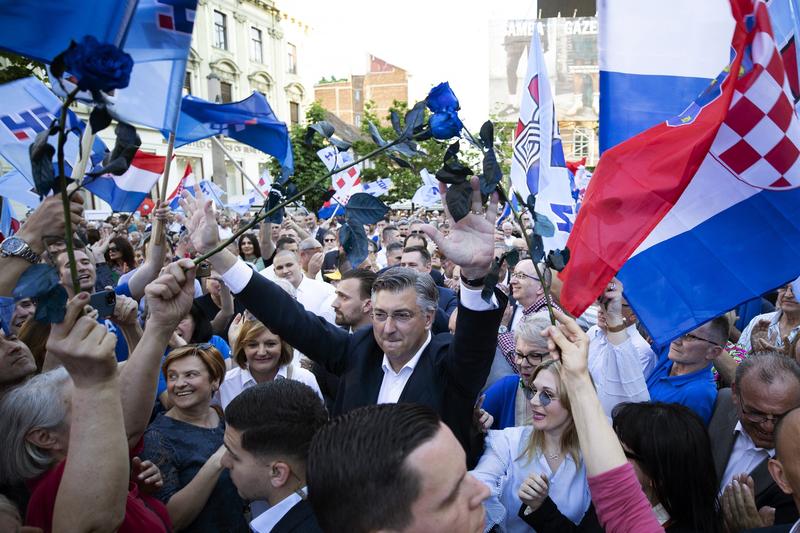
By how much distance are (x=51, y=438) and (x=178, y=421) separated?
947 millimetres

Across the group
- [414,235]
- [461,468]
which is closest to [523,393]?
[461,468]

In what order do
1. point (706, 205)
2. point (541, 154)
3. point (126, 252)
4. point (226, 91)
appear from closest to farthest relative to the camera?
point (706, 205)
point (541, 154)
point (126, 252)
point (226, 91)

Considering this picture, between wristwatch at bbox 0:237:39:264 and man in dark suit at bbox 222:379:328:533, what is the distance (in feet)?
2.58

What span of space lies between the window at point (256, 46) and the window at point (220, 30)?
1.96 metres

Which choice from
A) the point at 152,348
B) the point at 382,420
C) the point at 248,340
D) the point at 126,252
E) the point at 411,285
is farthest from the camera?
the point at 126,252

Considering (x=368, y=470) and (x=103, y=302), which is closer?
(x=368, y=470)

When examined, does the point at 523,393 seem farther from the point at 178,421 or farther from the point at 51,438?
the point at 51,438

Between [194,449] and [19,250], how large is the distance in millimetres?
1243

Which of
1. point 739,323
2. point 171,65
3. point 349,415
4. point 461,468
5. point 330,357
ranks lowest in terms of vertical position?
point 739,323

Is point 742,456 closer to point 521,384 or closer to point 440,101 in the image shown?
point 521,384

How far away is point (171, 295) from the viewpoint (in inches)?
82.5

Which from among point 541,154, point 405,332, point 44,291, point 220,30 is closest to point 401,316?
point 405,332

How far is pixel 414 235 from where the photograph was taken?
875 centimetres

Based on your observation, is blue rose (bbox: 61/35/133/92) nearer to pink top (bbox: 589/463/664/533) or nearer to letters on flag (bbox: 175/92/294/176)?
pink top (bbox: 589/463/664/533)
